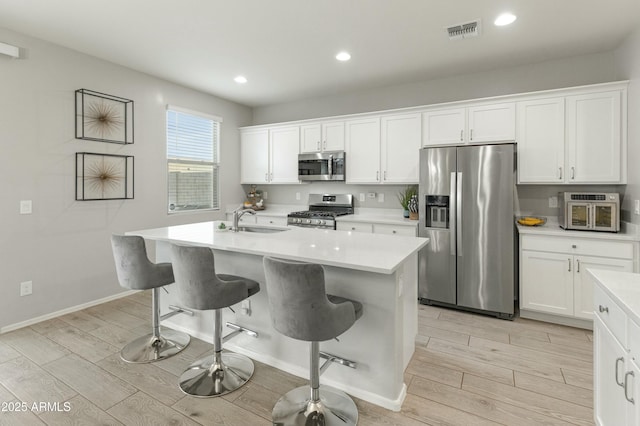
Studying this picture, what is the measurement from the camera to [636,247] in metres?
2.86

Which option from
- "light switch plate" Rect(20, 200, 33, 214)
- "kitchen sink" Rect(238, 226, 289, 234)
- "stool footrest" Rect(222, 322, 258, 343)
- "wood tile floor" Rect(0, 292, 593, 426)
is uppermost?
"light switch plate" Rect(20, 200, 33, 214)

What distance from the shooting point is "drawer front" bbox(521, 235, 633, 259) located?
291 cm

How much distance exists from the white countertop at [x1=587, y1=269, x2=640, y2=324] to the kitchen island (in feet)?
3.06

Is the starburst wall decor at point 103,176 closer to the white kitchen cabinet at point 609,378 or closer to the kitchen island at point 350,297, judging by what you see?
the kitchen island at point 350,297

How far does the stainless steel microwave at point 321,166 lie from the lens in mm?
4695

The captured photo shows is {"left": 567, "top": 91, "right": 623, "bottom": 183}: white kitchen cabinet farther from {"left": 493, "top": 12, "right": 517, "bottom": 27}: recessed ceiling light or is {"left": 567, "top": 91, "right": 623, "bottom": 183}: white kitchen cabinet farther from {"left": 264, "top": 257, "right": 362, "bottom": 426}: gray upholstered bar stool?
{"left": 264, "top": 257, "right": 362, "bottom": 426}: gray upholstered bar stool

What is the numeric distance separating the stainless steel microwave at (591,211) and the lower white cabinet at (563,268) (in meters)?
0.17

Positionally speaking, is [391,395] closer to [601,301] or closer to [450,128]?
[601,301]

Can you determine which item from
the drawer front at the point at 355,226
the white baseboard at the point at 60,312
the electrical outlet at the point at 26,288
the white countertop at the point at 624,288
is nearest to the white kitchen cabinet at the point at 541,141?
the drawer front at the point at 355,226

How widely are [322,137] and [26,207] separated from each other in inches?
140

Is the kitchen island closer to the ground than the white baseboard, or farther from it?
farther from it

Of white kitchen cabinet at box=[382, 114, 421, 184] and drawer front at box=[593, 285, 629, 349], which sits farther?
white kitchen cabinet at box=[382, 114, 421, 184]

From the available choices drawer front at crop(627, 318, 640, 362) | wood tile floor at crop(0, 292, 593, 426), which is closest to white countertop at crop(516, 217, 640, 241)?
wood tile floor at crop(0, 292, 593, 426)

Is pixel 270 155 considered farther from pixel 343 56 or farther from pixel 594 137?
pixel 594 137
